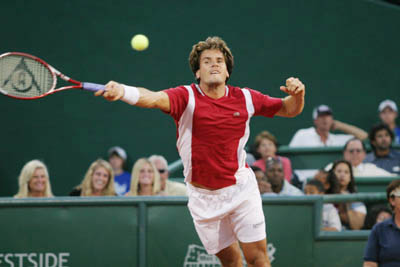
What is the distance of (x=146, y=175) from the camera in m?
6.99

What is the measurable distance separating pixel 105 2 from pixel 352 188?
15.9 feet

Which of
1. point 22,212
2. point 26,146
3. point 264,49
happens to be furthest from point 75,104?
point 22,212

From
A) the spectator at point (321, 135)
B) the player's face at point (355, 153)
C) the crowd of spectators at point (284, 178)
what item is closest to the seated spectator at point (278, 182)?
the crowd of spectators at point (284, 178)

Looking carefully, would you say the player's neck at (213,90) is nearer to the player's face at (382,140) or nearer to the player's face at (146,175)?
the player's face at (146,175)

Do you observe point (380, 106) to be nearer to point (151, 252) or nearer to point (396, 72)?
point (396, 72)

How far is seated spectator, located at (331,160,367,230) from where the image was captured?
6.88 m

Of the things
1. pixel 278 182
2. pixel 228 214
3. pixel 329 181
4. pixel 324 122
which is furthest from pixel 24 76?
pixel 324 122

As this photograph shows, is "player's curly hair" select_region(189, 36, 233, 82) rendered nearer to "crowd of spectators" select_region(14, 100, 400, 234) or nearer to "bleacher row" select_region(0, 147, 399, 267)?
"bleacher row" select_region(0, 147, 399, 267)

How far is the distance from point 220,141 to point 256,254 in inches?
31.3

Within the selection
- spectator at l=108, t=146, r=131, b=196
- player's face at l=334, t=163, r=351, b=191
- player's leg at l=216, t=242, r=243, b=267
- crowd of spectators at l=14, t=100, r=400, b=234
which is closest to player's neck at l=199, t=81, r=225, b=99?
player's leg at l=216, t=242, r=243, b=267

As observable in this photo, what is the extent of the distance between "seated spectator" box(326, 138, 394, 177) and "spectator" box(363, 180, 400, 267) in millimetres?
2357

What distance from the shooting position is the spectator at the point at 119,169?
338 inches

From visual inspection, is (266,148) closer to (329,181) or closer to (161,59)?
(329,181)

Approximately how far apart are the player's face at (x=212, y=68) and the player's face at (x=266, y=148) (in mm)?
3677
